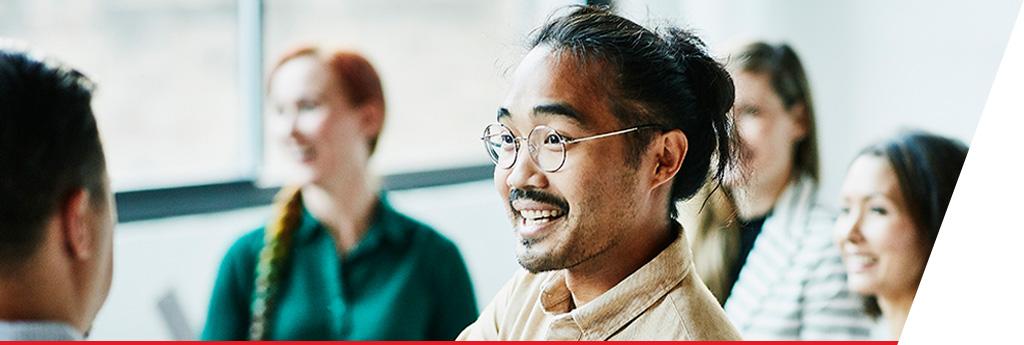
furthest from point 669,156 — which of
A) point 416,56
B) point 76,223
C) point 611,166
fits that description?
point 416,56

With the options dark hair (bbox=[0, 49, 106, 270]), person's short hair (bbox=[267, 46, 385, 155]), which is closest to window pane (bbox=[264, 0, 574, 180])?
person's short hair (bbox=[267, 46, 385, 155])

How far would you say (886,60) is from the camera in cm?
215

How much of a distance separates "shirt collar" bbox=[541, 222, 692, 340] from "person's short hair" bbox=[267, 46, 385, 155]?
566 mm

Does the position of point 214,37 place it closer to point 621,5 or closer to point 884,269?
point 621,5

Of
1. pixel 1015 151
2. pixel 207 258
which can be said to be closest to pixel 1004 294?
pixel 1015 151

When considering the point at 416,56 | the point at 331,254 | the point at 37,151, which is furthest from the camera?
the point at 416,56

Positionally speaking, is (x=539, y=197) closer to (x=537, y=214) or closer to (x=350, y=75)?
(x=537, y=214)

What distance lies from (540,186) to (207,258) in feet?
2.79

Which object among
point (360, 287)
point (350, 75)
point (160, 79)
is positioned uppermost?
point (350, 75)

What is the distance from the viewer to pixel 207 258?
205 cm

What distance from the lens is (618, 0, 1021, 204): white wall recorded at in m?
2.01

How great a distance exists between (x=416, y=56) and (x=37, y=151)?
96 centimetres

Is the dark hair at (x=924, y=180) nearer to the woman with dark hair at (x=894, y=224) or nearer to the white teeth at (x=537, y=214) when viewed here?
the woman with dark hair at (x=894, y=224)

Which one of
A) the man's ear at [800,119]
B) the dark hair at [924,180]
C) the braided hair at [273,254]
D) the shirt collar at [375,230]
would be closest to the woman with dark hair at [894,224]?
the dark hair at [924,180]
